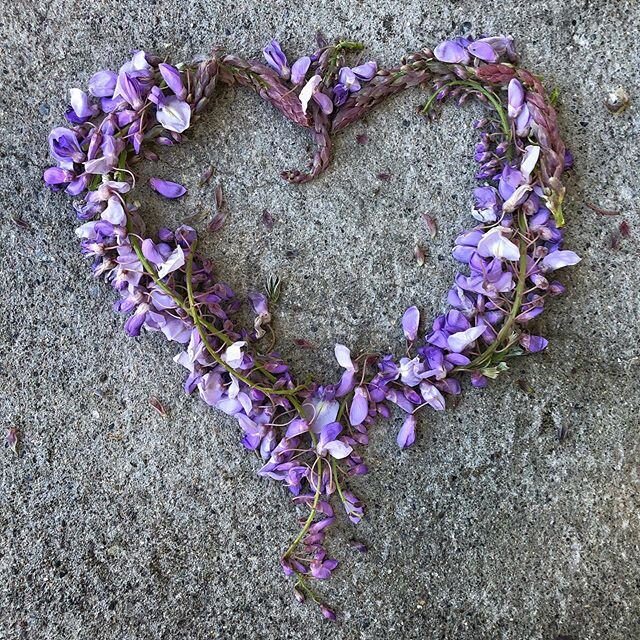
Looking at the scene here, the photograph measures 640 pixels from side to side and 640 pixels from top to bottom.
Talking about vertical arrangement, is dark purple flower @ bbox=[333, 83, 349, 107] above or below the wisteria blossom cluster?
above

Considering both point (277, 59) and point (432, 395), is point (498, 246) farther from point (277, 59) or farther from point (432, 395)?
point (277, 59)

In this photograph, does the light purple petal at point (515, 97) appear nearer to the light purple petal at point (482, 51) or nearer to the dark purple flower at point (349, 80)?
the light purple petal at point (482, 51)

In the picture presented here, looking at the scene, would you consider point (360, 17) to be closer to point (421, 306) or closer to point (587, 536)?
point (421, 306)

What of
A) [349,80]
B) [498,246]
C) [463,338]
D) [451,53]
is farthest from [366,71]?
[463,338]

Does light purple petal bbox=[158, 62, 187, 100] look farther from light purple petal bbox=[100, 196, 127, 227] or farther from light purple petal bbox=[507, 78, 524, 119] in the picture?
light purple petal bbox=[507, 78, 524, 119]

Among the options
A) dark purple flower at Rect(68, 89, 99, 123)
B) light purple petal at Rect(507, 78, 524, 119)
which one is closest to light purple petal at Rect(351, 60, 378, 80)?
light purple petal at Rect(507, 78, 524, 119)

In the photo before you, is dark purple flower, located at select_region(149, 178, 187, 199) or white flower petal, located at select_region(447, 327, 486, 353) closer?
white flower petal, located at select_region(447, 327, 486, 353)
